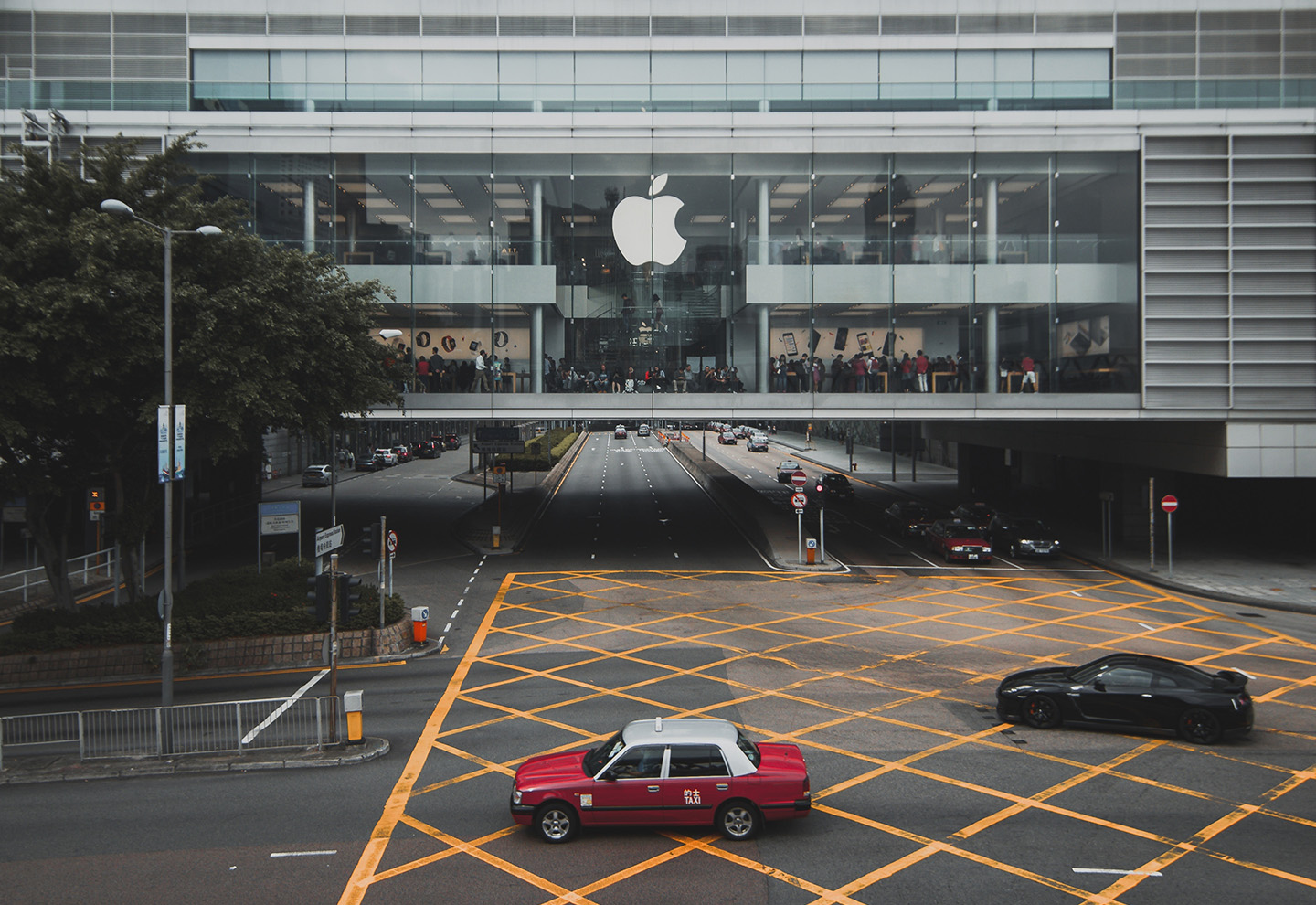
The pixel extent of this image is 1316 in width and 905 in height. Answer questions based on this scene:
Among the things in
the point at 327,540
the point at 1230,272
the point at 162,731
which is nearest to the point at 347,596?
the point at 327,540

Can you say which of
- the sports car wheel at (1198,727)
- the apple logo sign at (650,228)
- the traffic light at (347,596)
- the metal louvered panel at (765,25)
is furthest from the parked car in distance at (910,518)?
the traffic light at (347,596)

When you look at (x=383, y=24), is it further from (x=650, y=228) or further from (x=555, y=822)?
(x=555, y=822)

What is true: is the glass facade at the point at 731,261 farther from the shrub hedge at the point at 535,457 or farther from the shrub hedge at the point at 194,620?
the shrub hedge at the point at 535,457

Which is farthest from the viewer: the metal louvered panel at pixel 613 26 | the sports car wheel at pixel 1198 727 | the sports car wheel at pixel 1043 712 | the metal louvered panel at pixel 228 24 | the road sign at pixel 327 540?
the metal louvered panel at pixel 613 26

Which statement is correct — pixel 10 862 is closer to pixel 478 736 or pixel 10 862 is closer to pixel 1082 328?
pixel 478 736

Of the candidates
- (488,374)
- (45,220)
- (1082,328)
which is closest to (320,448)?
(488,374)
